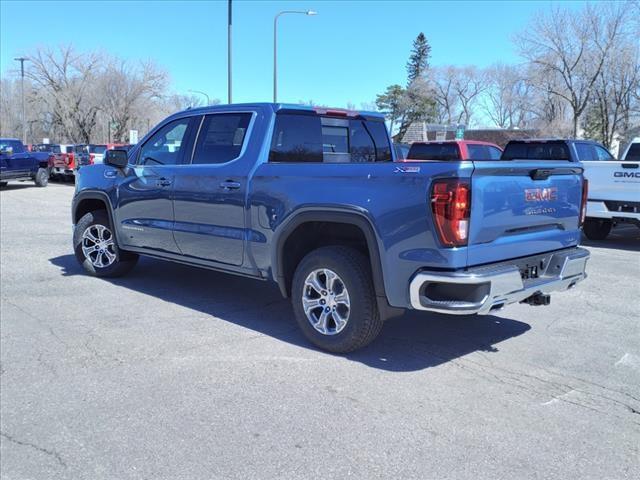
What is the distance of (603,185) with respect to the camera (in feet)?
34.6

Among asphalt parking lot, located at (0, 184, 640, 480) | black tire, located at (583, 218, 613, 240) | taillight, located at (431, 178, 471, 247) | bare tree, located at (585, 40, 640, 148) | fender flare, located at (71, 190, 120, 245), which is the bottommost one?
asphalt parking lot, located at (0, 184, 640, 480)

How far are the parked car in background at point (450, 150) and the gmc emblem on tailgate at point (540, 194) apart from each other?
9124 millimetres

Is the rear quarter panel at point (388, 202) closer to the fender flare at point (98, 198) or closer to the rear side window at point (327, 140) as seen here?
the rear side window at point (327, 140)

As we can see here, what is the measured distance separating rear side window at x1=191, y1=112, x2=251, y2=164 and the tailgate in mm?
2370

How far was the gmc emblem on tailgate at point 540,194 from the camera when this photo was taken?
4297 mm

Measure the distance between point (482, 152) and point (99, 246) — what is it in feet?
34.5

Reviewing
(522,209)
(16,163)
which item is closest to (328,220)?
(522,209)

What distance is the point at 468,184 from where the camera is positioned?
149 inches

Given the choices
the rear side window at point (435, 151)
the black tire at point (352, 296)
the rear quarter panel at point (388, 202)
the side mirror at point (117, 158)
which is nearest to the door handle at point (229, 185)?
the rear quarter panel at point (388, 202)

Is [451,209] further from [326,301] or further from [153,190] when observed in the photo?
[153,190]

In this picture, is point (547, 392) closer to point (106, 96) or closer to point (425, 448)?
point (425, 448)

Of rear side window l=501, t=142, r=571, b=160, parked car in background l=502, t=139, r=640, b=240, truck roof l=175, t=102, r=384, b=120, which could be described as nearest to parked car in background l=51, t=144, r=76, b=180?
rear side window l=501, t=142, r=571, b=160

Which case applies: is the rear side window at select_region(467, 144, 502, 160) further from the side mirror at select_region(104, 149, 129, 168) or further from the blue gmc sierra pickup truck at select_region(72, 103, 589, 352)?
the side mirror at select_region(104, 149, 129, 168)

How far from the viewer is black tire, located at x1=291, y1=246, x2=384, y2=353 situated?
4.37 metres
